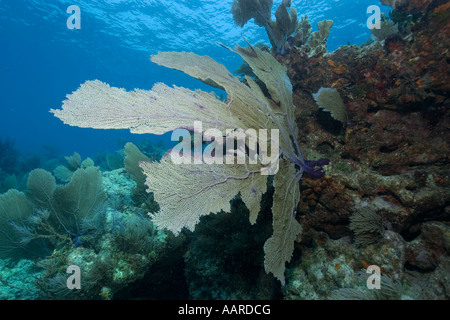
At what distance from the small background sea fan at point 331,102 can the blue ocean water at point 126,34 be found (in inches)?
451

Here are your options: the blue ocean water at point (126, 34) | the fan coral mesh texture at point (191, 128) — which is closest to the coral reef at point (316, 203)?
the fan coral mesh texture at point (191, 128)

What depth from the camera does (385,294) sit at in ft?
6.68

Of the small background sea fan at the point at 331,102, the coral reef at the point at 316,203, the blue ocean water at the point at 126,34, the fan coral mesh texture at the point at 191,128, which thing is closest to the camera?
the fan coral mesh texture at the point at 191,128

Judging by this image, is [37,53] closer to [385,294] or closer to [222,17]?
[222,17]

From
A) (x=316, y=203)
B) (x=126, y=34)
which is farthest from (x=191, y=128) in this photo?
(x=126, y=34)

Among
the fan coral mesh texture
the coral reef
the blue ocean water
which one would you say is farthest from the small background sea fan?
the blue ocean water

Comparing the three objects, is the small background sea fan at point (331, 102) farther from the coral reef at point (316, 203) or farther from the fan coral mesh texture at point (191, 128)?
the fan coral mesh texture at point (191, 128)

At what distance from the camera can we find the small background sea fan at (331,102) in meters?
3.03

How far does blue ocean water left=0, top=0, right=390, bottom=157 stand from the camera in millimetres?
20109

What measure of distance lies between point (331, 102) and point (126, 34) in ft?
103

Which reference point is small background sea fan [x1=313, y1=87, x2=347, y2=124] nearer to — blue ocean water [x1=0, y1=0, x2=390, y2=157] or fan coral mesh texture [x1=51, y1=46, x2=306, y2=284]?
fan coral mesh texture [x1=51, y1=46, x2=306, y2=284]

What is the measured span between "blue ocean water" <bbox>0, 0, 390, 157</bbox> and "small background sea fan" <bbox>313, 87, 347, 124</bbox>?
11.5 meters

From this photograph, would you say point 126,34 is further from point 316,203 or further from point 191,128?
point 316,203

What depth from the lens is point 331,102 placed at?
121 inches
